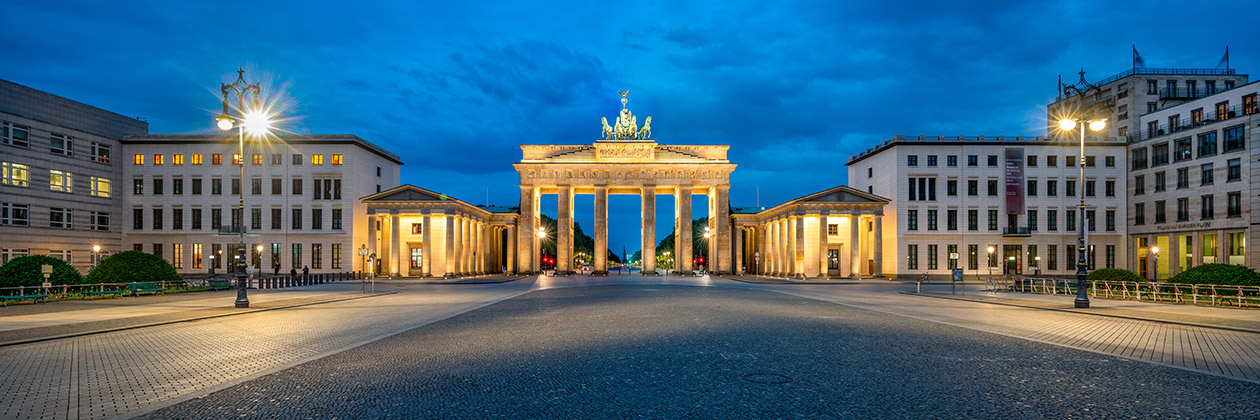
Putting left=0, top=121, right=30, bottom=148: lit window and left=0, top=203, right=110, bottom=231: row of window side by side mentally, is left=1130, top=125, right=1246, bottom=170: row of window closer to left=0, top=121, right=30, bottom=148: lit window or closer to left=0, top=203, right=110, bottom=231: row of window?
left=0, top=121, right=30, bottom=148: lit window

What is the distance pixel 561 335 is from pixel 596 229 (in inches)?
2584

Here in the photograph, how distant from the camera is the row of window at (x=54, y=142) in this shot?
184 ft

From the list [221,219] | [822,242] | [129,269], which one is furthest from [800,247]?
[221,219]

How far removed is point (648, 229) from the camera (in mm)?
82750

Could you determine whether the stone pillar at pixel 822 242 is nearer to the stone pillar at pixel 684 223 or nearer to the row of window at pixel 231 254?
the stone pillar at pixel 684 223

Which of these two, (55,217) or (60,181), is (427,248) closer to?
(55,217)

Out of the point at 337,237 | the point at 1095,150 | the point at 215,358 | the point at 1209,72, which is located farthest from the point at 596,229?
the point at 1209,72

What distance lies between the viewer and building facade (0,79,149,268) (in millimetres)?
56406

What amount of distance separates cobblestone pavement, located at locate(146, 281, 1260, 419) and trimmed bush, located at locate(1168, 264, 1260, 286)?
1977 centimetres

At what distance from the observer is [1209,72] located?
3223 inches

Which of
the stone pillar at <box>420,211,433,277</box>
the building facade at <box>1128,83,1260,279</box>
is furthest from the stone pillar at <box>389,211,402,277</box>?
the building facade at <box>1128,83,1260,279</box>

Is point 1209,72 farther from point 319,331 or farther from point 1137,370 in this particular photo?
point 319,331

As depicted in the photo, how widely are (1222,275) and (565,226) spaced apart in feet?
211

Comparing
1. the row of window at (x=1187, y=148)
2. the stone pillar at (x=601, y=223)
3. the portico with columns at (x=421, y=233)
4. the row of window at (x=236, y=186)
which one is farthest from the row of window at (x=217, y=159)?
the row of window at (x=1187, y=148)
